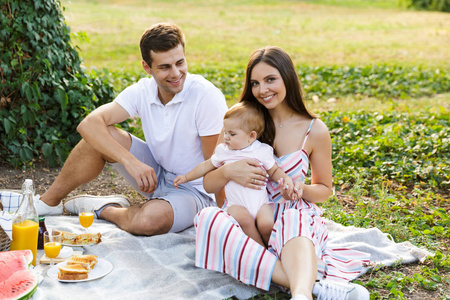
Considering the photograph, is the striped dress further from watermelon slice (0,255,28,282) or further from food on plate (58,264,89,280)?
watermelon slice (0,255,28,282)

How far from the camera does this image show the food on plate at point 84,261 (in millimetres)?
3373

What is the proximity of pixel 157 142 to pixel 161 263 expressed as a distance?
0.98 m

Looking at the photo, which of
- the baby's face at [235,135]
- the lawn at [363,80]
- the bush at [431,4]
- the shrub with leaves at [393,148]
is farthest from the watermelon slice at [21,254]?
the bush at [431,4]

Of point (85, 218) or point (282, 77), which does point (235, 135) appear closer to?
point (282, 77)

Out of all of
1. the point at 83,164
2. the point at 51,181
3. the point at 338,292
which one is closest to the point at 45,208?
the point at 83,164

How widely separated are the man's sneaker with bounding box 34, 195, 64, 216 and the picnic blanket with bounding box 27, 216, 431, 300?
0.36ft

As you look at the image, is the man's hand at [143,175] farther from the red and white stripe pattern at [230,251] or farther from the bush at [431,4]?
the bush at [431,4]

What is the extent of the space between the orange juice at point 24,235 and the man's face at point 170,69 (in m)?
1.34

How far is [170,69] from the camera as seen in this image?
3965mm

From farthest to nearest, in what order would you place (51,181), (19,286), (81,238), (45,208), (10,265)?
(51,181) < (45,208) < (81,238) < (10,265) < (19,286)

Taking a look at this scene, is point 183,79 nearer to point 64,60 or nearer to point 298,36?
point 64,60

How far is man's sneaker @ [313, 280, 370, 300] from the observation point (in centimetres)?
300

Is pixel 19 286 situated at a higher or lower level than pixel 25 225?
lower

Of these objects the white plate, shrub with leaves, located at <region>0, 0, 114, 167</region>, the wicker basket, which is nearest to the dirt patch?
shrub with leaves, located at <region>0, 0, 114, 167</region>
